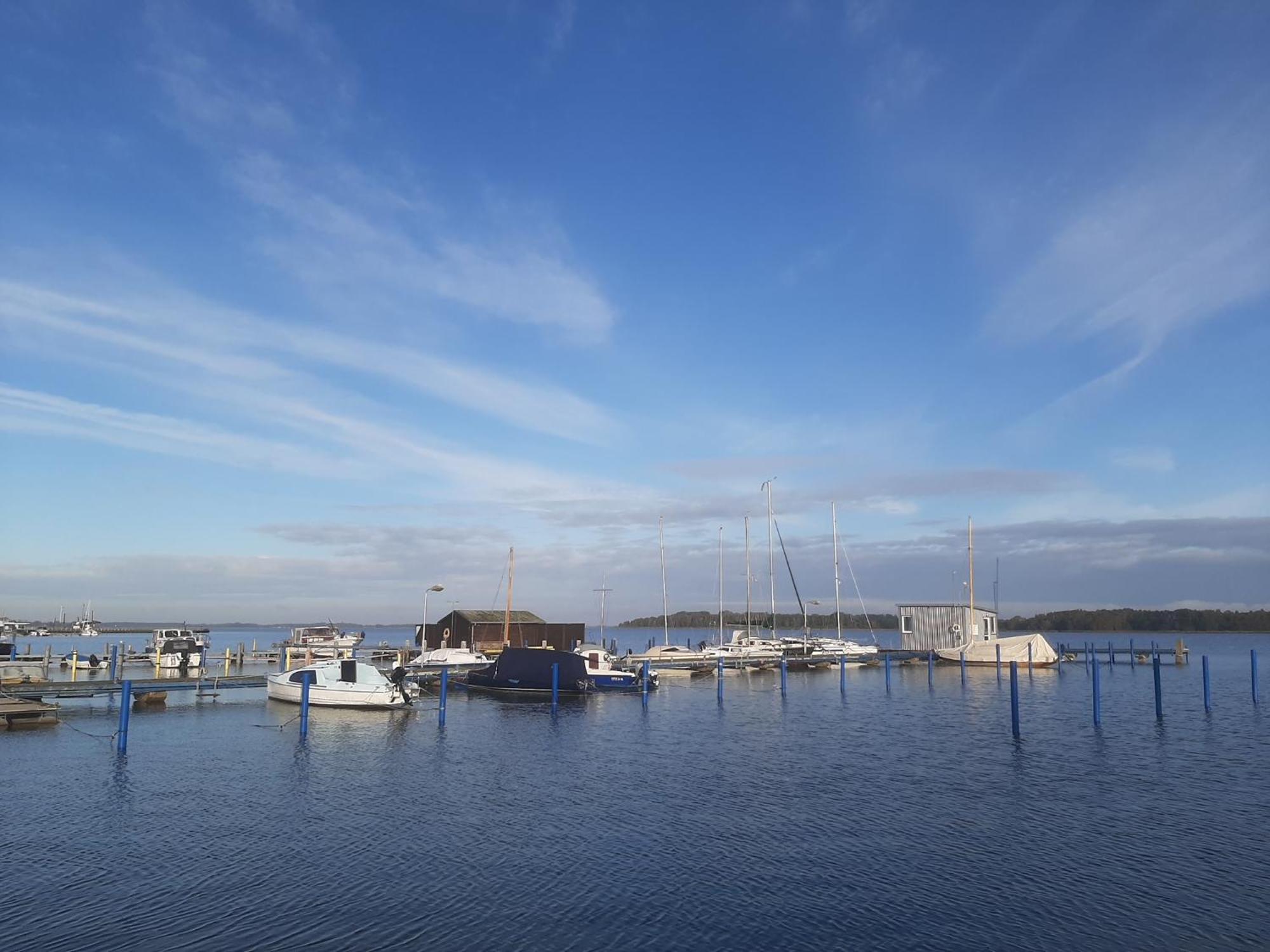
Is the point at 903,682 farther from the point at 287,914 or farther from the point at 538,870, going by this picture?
the point at 287,914

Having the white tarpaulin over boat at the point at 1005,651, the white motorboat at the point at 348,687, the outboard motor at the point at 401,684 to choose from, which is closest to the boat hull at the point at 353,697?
the white motorboat at the point at 348,687

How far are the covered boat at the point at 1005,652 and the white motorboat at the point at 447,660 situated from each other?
4765cm

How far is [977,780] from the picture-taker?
32125 mm

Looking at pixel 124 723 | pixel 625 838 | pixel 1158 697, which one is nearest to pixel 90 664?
pixel 124 723

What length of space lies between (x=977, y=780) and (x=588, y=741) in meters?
17.5

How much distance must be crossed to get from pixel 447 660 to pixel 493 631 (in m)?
16.9

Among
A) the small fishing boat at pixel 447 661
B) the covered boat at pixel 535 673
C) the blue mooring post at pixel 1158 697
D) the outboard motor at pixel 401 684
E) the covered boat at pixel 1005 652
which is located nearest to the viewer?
the blue mooring post at pixel 1158 697

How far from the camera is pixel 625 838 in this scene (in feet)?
77.9

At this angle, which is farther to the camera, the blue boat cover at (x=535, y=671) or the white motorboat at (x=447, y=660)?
the white motorboat at (x=447, y=660)

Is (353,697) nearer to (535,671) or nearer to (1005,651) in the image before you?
(535,671)

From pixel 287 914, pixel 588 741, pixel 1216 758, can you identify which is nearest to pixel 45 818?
pixel 287 914

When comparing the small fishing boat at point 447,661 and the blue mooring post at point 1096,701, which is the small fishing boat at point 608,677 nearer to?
the small fishing boat at point 447,661

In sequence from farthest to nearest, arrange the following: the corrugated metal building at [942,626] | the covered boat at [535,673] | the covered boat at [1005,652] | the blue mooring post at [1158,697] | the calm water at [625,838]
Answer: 1. the corrugated metal building at [942,626]
2. the covered boat at [1005,652]
3. the covered boat at [535,673]
4. the blue mooring post at [1158,697]
5. the calm water at [625,838]

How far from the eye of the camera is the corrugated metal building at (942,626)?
95125 millimetres
